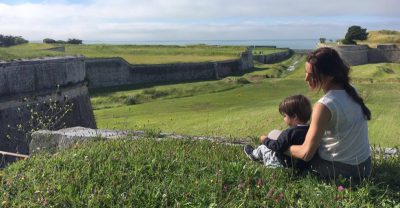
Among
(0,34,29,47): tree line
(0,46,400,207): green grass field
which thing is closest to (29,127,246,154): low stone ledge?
(0,46,400,207): green grass field

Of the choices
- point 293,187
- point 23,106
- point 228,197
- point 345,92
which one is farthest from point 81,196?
point 23,106

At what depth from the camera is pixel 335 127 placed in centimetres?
430

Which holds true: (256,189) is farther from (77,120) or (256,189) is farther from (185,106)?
(185,106)

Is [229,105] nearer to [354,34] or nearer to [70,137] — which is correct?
[70,137]

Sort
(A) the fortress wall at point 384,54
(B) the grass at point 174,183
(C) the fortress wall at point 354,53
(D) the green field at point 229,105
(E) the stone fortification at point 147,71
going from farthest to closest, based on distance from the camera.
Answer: (A) the fortress wall at point 384,54
(C) the fortress wall at point 354,53
(E) the stone fortification at point 147,71
(D) the green field at point 229,105
(B) the grass at point 174,183

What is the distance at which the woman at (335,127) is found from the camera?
4.22 meters

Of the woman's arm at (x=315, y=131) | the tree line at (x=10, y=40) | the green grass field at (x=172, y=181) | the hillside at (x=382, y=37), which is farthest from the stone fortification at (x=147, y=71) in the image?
the woman's arm at (x=315, y=131)

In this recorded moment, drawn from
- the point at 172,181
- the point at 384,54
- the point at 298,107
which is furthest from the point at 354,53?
the point at 172,181

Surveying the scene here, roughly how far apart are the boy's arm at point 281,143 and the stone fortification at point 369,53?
4855 centimetres

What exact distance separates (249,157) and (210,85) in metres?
33.9

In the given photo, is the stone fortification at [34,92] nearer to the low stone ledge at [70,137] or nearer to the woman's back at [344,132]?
the low stone ledge at [70,137]

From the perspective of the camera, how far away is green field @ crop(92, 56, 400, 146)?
20.8m

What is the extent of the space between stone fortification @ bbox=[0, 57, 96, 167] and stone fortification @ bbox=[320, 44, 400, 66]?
39977 mm

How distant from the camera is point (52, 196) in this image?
13.5 feet
